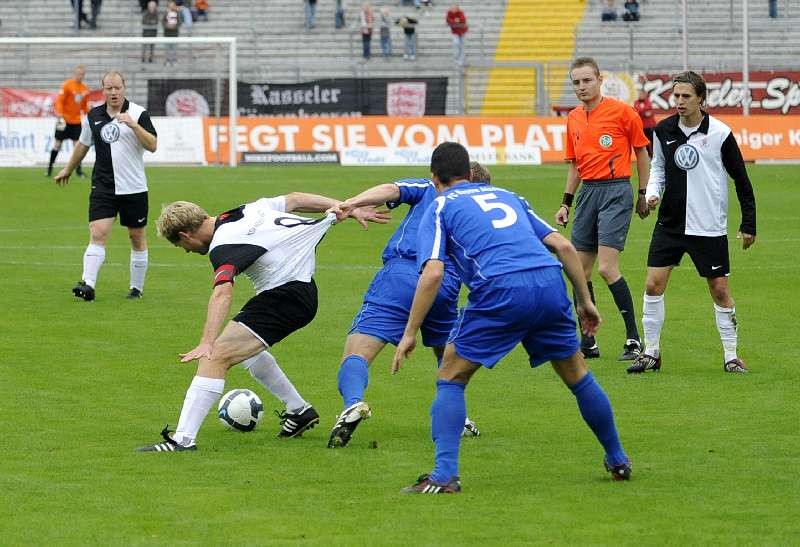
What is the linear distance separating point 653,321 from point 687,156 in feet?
4.45

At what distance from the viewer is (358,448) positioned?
8914 mm

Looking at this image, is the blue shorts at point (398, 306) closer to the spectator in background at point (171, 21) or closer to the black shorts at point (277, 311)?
the black shorts at point (277, 311)

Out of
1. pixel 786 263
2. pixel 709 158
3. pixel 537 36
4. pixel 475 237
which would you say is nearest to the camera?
pixel 475 237

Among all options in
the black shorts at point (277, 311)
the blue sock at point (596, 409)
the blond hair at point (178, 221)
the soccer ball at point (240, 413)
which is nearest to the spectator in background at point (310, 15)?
the soccer ball at point (240, 413)

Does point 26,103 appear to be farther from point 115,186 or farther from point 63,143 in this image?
point 115,186

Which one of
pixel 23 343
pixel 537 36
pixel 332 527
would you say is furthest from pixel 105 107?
pixel 537 36

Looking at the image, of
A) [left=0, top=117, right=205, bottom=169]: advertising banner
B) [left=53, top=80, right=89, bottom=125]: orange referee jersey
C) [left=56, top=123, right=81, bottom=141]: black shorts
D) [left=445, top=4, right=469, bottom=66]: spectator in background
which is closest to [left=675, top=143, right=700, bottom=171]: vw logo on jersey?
[left=53, top=80, right=89, bottom=125]: orange referee jersey

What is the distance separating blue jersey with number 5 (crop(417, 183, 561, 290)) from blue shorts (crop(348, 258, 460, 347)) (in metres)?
1.49

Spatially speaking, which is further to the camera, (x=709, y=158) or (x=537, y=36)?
(x=537, y=36)

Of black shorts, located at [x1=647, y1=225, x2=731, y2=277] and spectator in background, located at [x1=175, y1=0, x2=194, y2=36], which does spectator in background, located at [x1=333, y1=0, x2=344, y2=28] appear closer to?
spectator in background, located at [x1=175, y1=0, x2=194, y2=36]

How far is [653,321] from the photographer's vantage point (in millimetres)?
11664

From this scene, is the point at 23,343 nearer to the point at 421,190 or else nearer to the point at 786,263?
the point at 421,190

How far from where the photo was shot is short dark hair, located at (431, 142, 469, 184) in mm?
7672

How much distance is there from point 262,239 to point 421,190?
1.10 m
